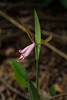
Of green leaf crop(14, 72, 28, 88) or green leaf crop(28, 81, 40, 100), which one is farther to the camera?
green leaf crop(14, 72, 28, 88)

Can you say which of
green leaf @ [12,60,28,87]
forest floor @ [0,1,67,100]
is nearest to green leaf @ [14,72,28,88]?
green leaf @ [12,60,28,87]

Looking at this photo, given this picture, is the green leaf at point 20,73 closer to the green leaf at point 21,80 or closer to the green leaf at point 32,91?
the green leaf at point 21,80

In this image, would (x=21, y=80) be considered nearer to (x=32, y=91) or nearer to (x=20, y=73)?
(x=20, y=73)

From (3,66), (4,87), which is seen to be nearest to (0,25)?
(3,66)

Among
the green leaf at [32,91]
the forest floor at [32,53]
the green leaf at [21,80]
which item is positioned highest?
the green leaf at [32,91]

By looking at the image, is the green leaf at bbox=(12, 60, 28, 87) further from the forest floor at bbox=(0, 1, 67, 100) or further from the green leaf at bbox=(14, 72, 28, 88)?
the forest floor at bbox=(0, 1, 67, 100)

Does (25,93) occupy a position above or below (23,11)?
below

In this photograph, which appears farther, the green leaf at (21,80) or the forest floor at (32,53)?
the forest floor at (32,53)

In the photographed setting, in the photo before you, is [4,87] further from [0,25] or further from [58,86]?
[0,25]

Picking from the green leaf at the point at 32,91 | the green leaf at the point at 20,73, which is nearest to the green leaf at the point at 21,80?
the green leaf at the point at 20,73

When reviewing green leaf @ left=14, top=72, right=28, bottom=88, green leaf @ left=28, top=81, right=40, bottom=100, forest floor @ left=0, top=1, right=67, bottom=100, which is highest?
green leaf @ left=28, top=81, right=40, bottom=100

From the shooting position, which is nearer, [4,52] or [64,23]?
[4,52]
